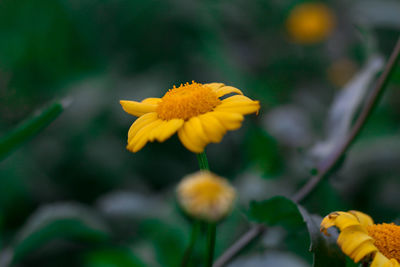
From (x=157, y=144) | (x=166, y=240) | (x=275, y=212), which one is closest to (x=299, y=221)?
(x=275, y=212)

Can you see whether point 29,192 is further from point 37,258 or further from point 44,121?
point 44,121

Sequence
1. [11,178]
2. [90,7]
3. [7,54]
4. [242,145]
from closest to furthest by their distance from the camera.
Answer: [11,178] → [242,145] → [7,54] → [90,7]

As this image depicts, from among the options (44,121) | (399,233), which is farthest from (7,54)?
(399,233)

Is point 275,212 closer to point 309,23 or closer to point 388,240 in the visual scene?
point 388,240

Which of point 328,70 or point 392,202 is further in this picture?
point 328,70

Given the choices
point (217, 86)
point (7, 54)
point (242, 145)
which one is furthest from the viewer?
point (7, 54)

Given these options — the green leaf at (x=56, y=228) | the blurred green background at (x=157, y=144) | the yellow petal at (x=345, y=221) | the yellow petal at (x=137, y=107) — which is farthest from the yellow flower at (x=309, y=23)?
the yellow petal at (x=345, y=221)

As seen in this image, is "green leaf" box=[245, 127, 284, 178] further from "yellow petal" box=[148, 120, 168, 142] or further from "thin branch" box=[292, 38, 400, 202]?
"yellow petal" box=[148, 120, 168, 142]
